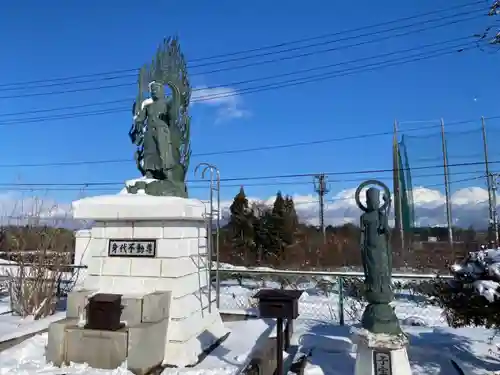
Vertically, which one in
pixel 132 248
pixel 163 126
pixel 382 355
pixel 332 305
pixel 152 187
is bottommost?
pixel 332 305

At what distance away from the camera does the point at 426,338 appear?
6629mm

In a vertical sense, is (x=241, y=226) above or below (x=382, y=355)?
above

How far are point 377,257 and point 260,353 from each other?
73.2 inches

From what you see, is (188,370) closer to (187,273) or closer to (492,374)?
(187,273)

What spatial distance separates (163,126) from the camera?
261 inches

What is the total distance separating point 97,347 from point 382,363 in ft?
11.5

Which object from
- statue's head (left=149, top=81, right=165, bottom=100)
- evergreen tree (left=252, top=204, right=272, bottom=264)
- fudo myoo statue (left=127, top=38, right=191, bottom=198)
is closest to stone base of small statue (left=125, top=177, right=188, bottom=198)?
fudo myoo statue (left=127, top=38, right=191, bottom=198)

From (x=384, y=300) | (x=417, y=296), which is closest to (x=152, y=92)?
(x=384, y=300)

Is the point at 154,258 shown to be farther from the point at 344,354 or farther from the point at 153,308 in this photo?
the point at 344,354

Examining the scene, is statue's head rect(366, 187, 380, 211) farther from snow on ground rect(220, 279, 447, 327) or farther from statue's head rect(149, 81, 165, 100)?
snow on ground rect(220, 279, 447, 327)

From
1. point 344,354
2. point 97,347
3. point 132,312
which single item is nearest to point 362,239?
point 344,354

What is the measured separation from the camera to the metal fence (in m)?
9.01

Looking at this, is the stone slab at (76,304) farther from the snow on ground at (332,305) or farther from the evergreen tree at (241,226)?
the evergreen tree at (241,226)

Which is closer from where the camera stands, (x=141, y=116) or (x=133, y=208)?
(x=133, y=208)
